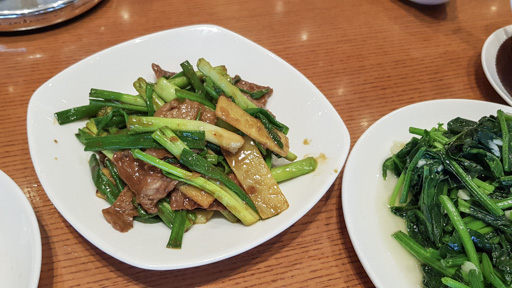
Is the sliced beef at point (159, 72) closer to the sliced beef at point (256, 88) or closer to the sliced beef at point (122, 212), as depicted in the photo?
the sliced beef at point (256, 88)

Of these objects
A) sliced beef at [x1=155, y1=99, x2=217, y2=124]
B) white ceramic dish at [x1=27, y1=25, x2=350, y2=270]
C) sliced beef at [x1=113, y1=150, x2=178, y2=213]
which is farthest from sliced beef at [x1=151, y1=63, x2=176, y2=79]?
sliced beef at [x1=113, y1=150, x2=178, y2=213]

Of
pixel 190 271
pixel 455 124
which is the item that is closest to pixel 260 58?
pixel 455 124

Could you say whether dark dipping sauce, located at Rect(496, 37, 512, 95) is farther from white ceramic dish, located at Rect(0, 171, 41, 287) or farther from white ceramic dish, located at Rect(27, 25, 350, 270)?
white ceramic dish, located at Rect(0, 171, 41, 287)

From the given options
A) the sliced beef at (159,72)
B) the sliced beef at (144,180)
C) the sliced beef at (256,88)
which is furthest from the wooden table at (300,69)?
the sliced beef at (159,72)

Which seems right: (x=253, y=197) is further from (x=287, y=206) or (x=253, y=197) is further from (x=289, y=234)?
(x=289, y=234)

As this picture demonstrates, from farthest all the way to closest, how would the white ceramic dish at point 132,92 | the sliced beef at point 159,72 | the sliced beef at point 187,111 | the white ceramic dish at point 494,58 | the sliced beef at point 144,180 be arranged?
the white ceramic dish at point 494,58 → the sliced beef at point 159,72 → the sliced beef at point 187,111 → the sliced beef at point 144,180 → the white ceramic dish at point 132,92

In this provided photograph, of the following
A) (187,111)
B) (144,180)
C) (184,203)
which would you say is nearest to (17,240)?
(144,180)
